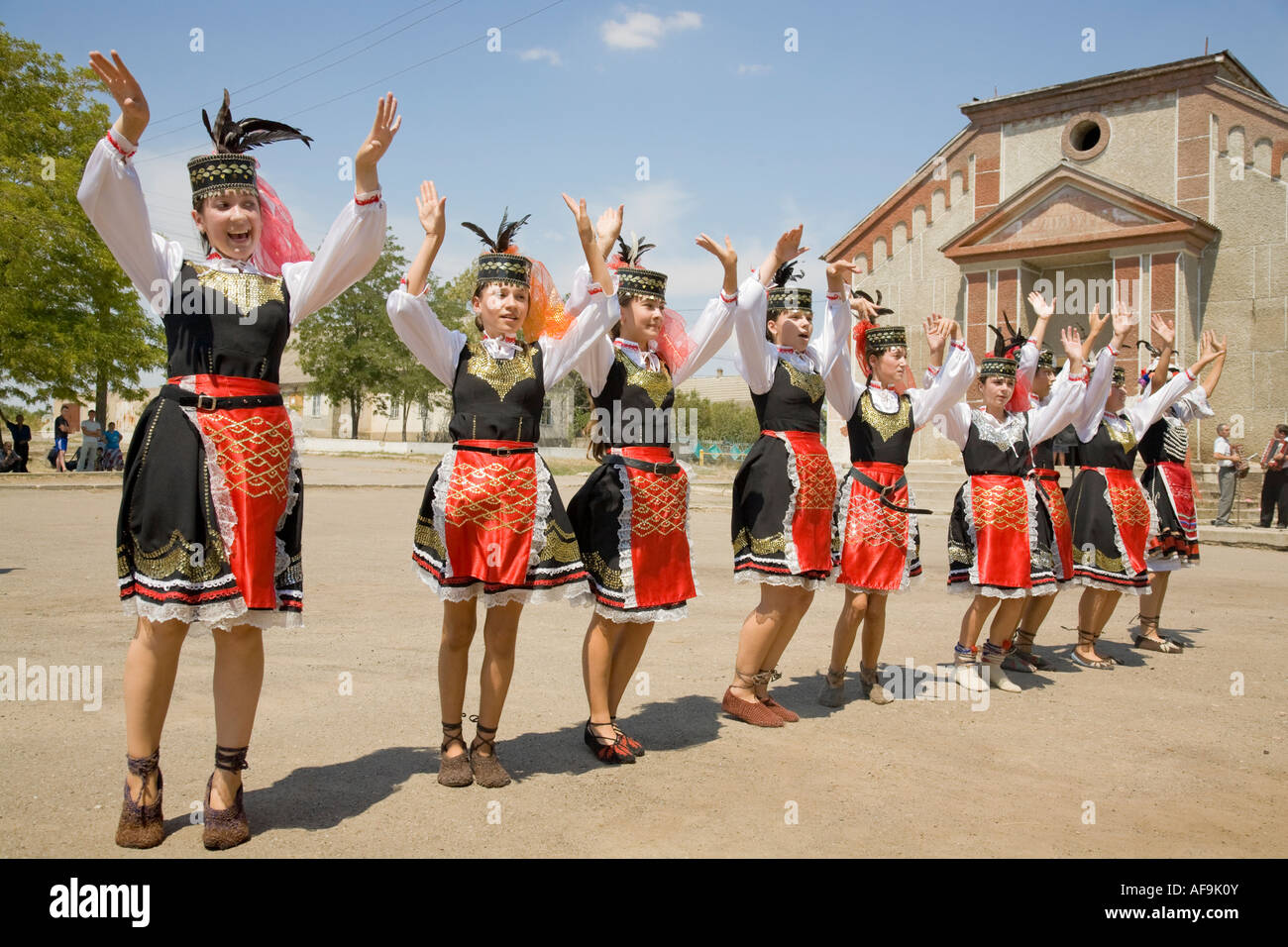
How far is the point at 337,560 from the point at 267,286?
765 centimetres

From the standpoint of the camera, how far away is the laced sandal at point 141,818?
3324mm

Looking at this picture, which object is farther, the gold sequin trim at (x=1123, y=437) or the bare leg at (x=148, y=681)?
the gold sequin trim at (x=1123, y=437)

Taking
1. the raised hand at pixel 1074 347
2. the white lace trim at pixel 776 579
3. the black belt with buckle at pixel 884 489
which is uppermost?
the raised hand at pixel 1074 347

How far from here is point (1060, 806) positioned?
Result: 4.09 m

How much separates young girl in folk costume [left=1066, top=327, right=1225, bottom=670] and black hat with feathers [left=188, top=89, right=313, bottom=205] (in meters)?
5.93

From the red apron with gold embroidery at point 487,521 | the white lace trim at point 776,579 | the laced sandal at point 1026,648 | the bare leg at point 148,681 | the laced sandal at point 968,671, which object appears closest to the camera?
the bare leg at point 148,681

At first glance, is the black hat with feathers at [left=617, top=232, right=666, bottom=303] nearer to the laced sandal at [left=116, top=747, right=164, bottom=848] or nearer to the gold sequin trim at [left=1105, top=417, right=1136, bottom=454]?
the laced sandal at [left=116, top=747, right=164, bottom=848]

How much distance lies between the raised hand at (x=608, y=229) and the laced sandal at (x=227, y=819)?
265 centimetres

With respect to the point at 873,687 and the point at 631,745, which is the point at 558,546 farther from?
the point at 873,687

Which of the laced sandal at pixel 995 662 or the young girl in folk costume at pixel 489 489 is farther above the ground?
the young girl in folk costume at pixel 489 489

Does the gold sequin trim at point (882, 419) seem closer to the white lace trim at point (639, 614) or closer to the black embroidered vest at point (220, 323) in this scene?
the white lace trim at point (639, 614)

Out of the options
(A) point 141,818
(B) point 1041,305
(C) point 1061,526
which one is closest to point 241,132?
(A) point 141,818

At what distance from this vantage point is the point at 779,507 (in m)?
5.35

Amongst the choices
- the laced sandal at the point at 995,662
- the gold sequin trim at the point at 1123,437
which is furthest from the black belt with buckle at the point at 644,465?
the gold sequin trim at the point at 1123,437
